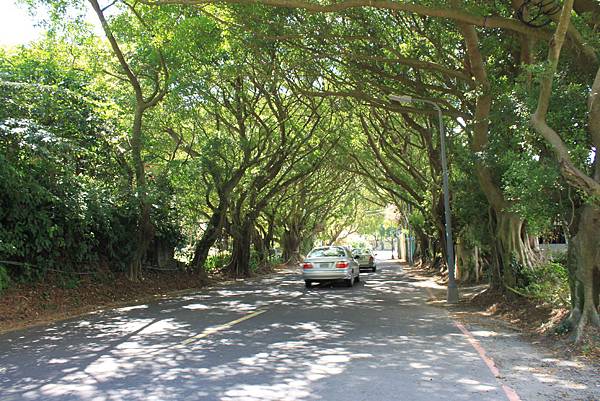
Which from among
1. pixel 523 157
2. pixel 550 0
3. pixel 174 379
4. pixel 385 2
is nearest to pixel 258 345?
pixel 174 379

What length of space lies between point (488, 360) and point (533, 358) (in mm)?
758

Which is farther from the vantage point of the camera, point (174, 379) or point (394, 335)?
point (394, 335)

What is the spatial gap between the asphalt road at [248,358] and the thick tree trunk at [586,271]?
1867 millimetres

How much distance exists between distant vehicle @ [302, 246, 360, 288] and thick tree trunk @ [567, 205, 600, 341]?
11.4 m

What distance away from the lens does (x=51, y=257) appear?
1453 cm

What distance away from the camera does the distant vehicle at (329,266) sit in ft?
64.2

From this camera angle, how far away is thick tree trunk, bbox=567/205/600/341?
27.0ft

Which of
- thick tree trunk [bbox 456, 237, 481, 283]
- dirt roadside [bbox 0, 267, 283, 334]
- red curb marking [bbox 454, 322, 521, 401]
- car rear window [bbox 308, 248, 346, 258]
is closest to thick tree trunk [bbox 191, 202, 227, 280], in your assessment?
dirt roadside [bbox 0, 267, 283, 334]

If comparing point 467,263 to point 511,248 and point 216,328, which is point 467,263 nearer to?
point 511,248

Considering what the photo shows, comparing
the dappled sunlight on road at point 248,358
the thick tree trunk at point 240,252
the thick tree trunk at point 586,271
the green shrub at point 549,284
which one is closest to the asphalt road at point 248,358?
the dappled sunlight on road at point 248,358

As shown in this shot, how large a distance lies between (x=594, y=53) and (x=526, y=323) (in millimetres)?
5327

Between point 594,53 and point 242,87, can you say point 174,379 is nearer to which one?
point 594,53

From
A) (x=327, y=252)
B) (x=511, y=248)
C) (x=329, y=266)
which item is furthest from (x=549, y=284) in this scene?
(x=327, y=252)

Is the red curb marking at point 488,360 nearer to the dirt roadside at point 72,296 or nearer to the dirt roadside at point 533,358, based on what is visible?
the dirt roadside at point 533,358
